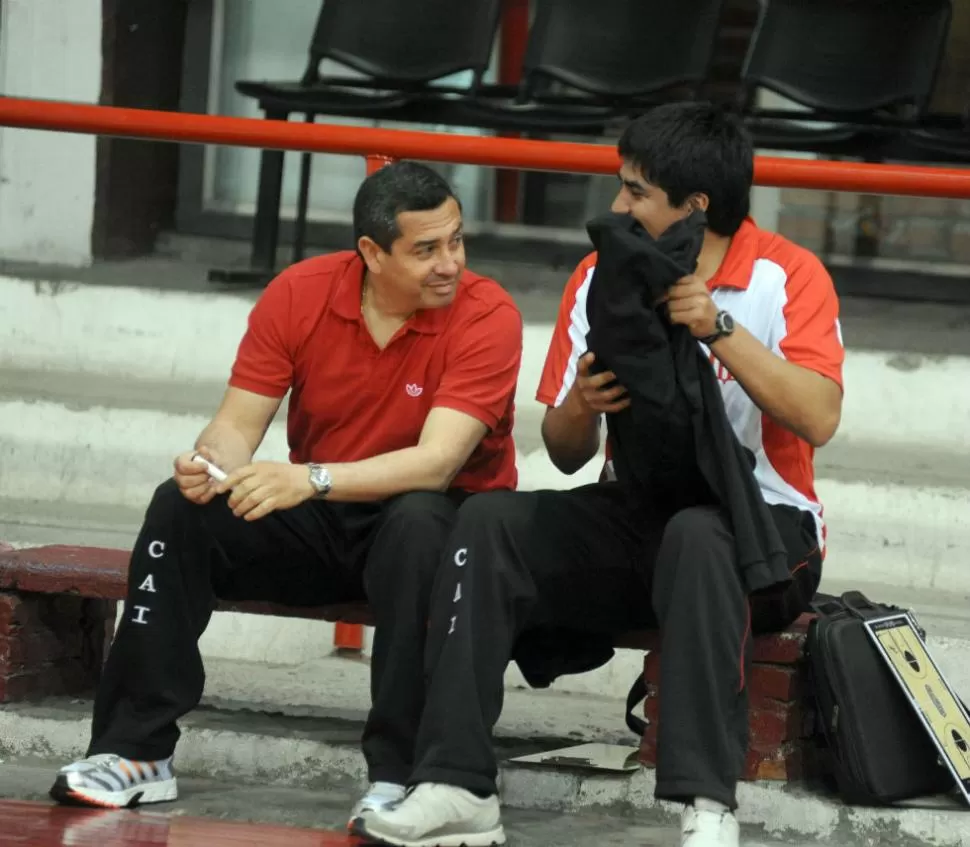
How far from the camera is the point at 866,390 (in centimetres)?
426

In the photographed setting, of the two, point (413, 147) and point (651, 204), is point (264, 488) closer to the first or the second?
point (651, 204)


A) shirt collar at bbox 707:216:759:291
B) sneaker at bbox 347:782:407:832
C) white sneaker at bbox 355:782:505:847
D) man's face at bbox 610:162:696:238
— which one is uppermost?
man's face at bbox 610:162:696:238

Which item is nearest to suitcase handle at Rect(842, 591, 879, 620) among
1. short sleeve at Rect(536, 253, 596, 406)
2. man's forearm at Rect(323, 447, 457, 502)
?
short sleeve at Rect(536, 253, 596, 406)

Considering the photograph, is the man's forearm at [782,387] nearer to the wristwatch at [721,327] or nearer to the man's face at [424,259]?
the wristwatch at [721,327]

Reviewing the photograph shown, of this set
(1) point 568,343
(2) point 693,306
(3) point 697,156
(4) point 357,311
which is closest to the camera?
(2) point 693,306

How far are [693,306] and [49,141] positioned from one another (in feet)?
11.0

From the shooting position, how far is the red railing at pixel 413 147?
3555 millimetres

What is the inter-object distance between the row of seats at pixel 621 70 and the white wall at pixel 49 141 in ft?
2.12

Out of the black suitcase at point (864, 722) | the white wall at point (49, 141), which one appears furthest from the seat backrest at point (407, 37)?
the black suitcase at point (864, 722)

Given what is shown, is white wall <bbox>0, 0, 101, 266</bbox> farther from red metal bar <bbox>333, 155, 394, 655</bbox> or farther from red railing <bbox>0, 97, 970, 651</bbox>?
→ red metal bar <bbox>333, 155, 394, 655</bbox>

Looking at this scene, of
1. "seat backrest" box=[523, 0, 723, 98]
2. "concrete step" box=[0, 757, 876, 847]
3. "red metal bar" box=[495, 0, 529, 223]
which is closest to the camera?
"concrete step" box=[0, 757, 876, 847]

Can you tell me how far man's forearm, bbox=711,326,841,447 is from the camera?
2.59 meters

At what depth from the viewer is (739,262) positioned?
2.81 metres

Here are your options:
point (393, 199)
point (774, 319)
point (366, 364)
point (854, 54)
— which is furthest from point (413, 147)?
point (854, 54)
